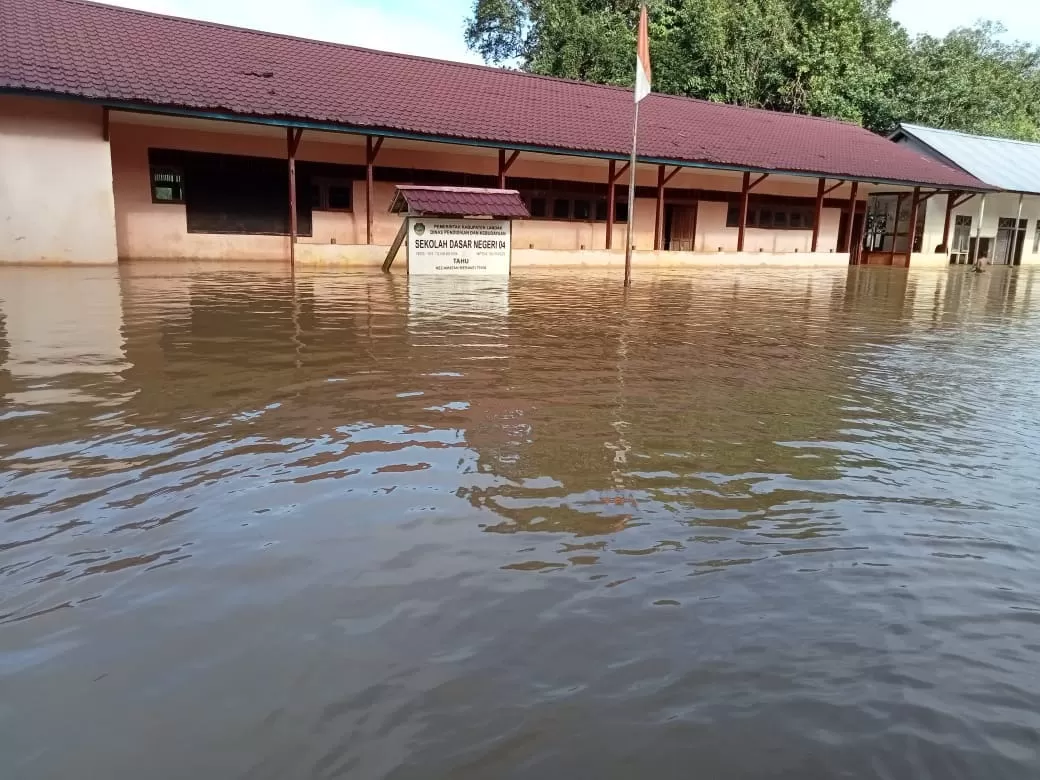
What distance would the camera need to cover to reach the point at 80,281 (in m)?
11.9

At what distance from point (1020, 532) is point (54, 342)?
7.30 metres

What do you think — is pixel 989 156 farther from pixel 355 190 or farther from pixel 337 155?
pixel 337 155

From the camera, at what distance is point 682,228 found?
2514 cm

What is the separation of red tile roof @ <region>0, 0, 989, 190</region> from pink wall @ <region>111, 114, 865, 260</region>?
3.67 ft

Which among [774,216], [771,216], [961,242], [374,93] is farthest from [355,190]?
[961,242]

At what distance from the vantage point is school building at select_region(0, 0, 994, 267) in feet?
48.1

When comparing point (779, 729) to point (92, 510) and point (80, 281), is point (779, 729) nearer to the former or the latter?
point (92, 510)

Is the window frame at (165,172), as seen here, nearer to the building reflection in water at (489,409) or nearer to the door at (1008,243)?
the building reflection in water at (489,409)

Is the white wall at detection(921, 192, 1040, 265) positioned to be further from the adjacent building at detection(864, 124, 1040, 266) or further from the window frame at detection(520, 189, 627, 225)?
the window frame at detection(520, 189, 627, 225)

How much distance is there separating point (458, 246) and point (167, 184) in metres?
7.65

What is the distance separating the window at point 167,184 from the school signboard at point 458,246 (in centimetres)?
687

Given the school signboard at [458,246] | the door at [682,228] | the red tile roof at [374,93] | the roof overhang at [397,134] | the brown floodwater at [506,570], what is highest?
the red tile roof at [374,93]

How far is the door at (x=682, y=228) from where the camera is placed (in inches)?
976

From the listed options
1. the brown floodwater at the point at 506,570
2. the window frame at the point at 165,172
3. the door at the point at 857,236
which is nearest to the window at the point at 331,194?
the window frame at the point at 165,172
